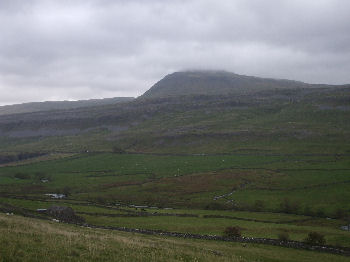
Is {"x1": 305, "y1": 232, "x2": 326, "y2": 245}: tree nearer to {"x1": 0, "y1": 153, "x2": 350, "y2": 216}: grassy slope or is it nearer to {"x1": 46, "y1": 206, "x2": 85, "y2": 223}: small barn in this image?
{"x1": 0, "y1": 153, "x2": 350, "y2": 216}: grassy slope

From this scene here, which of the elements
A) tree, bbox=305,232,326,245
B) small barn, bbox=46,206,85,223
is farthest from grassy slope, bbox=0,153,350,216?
small barn, bbox=46,206,85,223

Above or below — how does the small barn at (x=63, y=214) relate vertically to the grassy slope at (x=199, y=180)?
above

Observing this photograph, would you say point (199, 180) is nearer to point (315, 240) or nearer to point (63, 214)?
point (63, 214)

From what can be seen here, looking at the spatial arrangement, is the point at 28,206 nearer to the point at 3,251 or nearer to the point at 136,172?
the point at 3,251

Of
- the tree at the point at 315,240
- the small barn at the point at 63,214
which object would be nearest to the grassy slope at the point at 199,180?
the tree at the point at 315,240

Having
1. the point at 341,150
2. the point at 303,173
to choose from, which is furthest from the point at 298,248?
the point at 341,150

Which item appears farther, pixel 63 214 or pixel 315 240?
pixel 63 214

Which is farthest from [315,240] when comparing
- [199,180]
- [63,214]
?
[199,180]

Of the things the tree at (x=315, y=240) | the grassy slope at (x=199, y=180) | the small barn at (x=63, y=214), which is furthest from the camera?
the grassy slope at (x=199, y=180)

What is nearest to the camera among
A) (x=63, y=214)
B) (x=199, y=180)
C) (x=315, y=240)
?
(x=315, y=240)

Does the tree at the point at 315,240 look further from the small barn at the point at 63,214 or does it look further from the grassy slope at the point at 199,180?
the small barn at the point at 63,214

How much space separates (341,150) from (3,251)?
160 metres

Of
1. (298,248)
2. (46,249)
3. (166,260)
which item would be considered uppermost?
(46,249)

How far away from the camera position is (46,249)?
23328 millimetres
